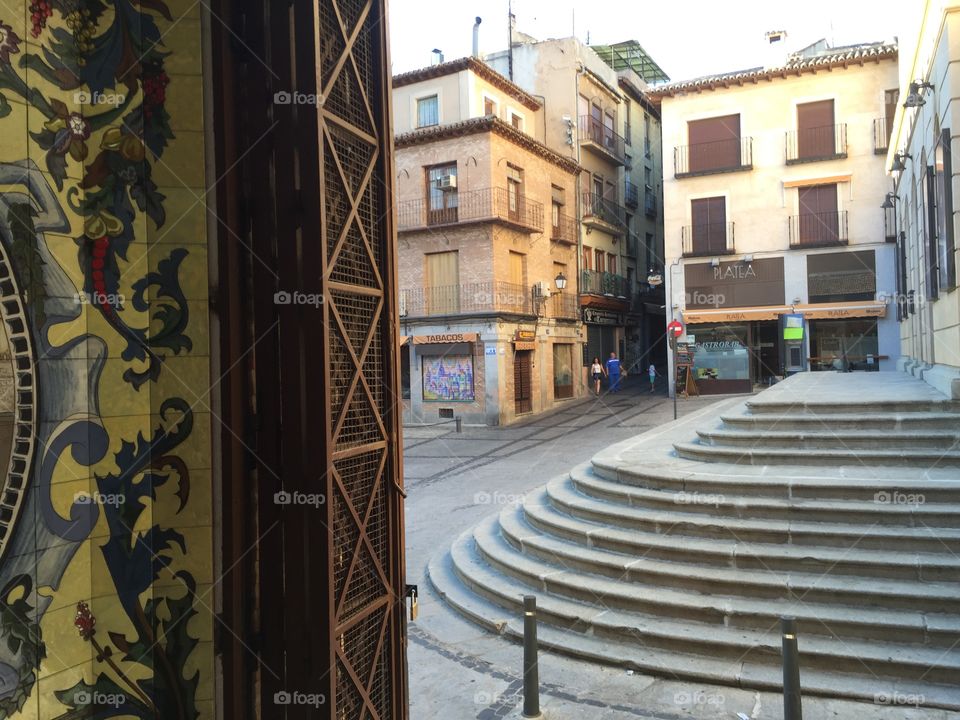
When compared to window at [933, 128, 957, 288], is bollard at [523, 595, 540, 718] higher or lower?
lower

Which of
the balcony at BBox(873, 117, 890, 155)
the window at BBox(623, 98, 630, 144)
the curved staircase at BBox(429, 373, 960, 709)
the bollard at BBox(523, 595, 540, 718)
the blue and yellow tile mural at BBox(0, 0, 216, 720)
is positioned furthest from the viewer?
the window at BBox(623, 98, 630, 144)

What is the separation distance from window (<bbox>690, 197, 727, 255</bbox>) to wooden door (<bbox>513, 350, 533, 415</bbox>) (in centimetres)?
800

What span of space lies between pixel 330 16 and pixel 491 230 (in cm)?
2209

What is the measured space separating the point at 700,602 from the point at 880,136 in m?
24.5

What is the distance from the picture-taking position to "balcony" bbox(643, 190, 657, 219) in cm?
3838

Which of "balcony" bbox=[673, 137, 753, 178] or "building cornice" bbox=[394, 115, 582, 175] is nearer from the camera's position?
"building cornice" bbox=[394, 115, 582, 175]

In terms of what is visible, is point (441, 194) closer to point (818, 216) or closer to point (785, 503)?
point (818, 216)

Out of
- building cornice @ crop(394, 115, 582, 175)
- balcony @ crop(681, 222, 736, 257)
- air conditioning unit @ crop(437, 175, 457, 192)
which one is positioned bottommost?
balcony @ crop(681, 222, 736, 257)

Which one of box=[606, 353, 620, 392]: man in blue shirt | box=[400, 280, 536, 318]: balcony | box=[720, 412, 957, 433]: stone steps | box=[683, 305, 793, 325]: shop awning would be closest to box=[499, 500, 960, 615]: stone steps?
box=[720, 412, 957, 433]: stone steps

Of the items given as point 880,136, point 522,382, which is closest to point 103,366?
point 522,382

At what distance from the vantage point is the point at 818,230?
85.3ft

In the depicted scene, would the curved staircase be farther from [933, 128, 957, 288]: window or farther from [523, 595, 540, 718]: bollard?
[933, 128, 957, 288]: window

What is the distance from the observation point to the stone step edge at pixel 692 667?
499cm

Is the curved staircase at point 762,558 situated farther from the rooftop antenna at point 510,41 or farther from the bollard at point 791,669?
the rooftop antenna at point 510,41
